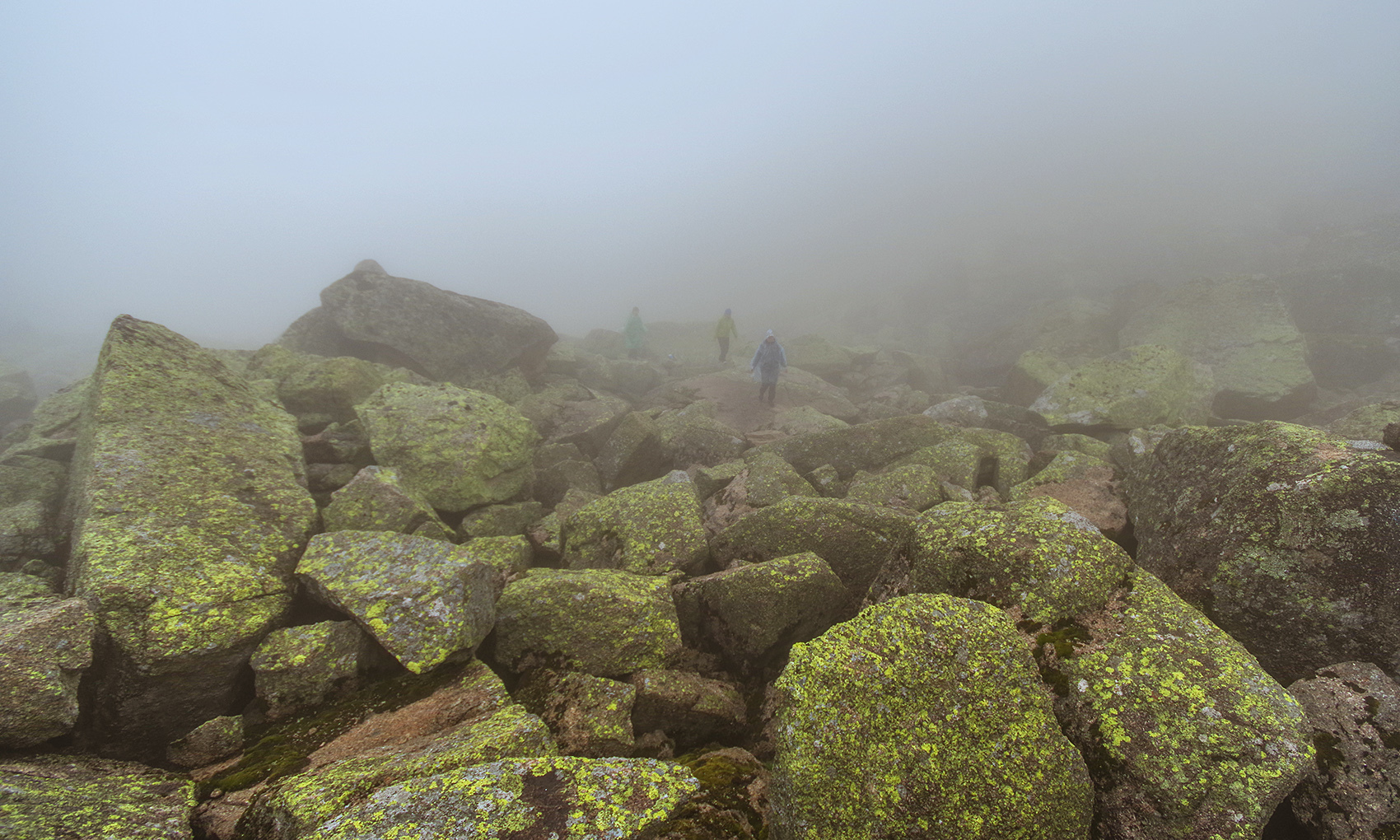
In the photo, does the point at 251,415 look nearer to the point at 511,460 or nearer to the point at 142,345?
the point at 142,345

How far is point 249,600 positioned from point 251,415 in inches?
212

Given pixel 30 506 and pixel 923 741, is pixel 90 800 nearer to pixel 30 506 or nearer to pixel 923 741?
pixel 923 741

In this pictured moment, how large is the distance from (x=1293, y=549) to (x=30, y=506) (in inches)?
716

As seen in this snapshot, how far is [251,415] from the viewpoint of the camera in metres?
10.0

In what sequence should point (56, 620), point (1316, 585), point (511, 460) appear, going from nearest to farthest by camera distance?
point (56, 620) → point (1316, 585) → point (511, 460)

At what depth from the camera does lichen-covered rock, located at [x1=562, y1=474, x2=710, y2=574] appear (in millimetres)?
8602

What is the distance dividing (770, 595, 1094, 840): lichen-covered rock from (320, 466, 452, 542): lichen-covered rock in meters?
7.24

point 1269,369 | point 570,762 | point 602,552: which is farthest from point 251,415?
point 1269,369

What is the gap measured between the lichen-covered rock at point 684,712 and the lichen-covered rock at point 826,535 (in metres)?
2.40

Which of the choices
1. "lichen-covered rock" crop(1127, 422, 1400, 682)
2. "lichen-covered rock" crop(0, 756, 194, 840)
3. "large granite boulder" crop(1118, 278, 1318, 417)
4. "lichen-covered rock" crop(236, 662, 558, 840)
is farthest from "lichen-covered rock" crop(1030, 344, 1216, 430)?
"lichen-covered rock" crop(0, 756, 194, 840)

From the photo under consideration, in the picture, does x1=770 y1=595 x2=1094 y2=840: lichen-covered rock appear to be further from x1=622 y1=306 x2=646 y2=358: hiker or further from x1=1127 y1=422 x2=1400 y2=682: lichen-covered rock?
x1=622 y1=306 x2=646 y2=358: hiker

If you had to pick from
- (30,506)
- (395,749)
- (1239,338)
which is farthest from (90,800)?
(1239,338)

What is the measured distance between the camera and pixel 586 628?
6.55 m


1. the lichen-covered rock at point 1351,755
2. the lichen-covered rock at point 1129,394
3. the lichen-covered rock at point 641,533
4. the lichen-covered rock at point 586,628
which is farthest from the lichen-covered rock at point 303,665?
the lichen-covered rock at point 1129,394
